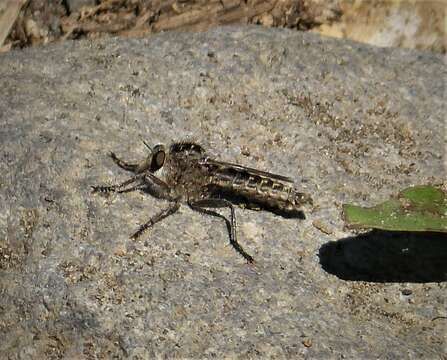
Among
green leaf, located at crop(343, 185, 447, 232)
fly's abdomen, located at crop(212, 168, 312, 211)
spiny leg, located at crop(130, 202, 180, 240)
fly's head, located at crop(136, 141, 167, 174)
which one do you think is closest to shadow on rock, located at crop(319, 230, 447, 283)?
fly's abdomen, located at crop(212, 168, 312, 211)

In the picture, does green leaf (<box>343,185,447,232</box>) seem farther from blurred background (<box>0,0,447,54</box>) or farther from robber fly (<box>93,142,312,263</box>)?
blurred background (<box>0,0,447,54</box>)

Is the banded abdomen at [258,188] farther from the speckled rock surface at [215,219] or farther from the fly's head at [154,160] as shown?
the fly's head at [154,160]

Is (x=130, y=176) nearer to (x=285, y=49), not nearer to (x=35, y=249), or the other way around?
(x=35, y=249)

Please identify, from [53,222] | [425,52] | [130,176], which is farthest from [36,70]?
[425,52]

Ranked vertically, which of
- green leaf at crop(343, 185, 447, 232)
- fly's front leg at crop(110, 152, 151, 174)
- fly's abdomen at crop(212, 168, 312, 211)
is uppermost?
green leaf at crop(343, 185, 447, 232)

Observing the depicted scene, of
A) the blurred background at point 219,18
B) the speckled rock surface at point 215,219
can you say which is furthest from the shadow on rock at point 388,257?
the blurred background at point 219,18
